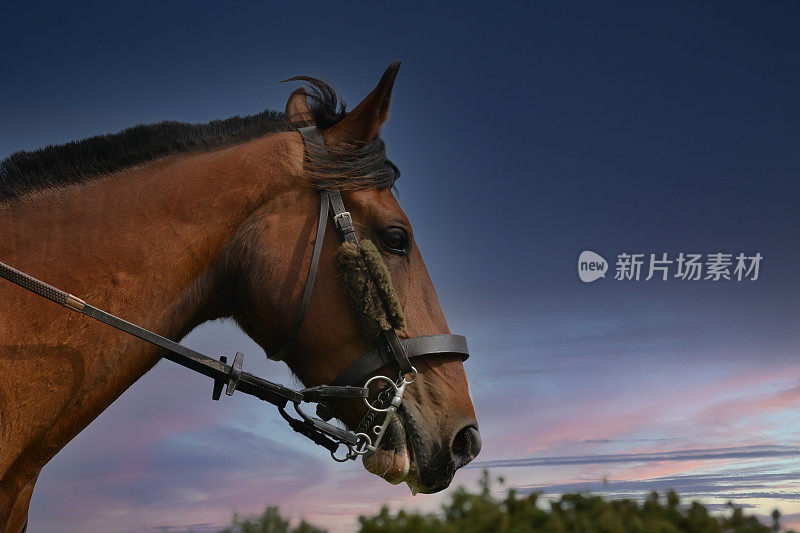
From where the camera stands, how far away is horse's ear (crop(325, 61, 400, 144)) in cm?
346

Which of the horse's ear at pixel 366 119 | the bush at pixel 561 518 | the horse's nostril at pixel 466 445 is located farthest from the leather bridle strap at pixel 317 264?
the bush at pixel 561 518

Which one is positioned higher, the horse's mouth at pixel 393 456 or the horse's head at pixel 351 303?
the horse's head at pixel 351 303

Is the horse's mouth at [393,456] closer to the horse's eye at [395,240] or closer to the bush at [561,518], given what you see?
the horse's eye at [395,240]

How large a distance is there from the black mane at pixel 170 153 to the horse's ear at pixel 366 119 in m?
0.08

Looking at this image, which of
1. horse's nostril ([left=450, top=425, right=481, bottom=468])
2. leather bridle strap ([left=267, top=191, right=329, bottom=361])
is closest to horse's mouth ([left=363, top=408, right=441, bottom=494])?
horse's nostril ([left=450, top=425, right=481, bottom=468])

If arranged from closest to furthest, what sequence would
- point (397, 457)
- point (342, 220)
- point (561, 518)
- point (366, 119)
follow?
point (561, 518) → point (397, 457) → point (342, 220) → point (366, 119)

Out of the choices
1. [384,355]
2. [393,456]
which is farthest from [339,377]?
[393,456]

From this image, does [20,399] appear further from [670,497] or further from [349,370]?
[670,497]

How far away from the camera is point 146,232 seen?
123 inches

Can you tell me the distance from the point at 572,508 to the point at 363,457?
1.68 m

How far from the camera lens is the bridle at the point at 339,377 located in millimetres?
3248

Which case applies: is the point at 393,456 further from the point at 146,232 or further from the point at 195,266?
the point at 146,232

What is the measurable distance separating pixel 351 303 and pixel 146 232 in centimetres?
114

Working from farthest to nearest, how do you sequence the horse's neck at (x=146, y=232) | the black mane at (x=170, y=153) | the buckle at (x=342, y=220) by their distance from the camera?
the buckle at (x=342, y=220)
the black mane at (x=170, y=153)
the horse's neck at (x=146, y=232)
